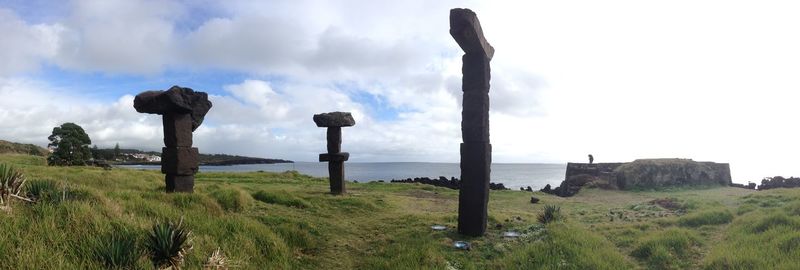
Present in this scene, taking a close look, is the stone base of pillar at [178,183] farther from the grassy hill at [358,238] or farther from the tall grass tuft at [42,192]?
the tall grass tuft at [42,192]

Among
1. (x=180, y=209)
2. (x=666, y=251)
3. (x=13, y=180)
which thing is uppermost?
(x=13, y=180)

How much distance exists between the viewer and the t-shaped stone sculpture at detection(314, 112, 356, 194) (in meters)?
19.5

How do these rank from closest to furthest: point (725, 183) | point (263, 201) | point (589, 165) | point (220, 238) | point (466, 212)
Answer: point (220, 238), point (466, 212), point (263, 201), point (725, 183), point (589, 165)

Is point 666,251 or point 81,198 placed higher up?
point 81,198

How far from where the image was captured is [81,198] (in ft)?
25.5

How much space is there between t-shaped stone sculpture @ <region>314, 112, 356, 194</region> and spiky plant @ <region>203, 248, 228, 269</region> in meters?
12.7

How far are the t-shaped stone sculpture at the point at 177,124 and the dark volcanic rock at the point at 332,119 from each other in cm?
646

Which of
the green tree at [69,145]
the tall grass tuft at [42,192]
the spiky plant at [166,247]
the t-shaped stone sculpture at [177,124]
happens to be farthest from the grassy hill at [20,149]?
the spiky plant at [166,247]

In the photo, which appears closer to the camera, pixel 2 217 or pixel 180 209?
pixel 2 217

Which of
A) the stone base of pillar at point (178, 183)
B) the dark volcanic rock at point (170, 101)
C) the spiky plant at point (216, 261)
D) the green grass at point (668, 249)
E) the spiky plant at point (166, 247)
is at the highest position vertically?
the dark volcanic rock at point (170, 101)

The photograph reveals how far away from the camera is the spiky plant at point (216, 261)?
6277mm

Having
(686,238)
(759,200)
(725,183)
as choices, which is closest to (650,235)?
(686,238)

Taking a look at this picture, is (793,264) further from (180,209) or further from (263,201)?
(263,201)

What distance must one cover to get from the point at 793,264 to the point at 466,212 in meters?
5.76
